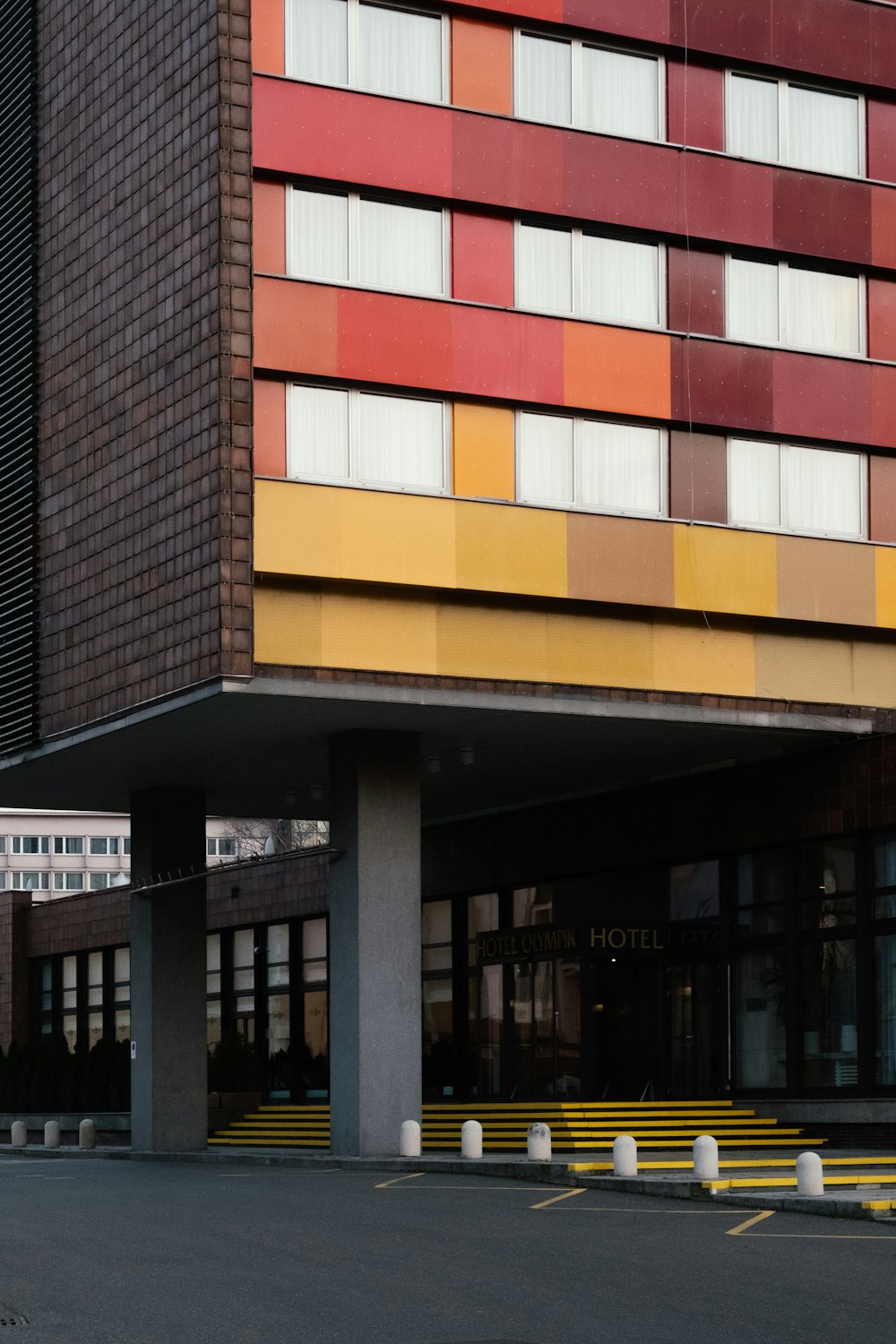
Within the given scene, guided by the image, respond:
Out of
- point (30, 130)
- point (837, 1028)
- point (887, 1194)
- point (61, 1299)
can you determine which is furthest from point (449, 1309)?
point (30, 130)

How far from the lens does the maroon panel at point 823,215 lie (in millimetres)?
30922

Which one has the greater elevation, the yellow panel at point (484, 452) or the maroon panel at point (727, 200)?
the maroon panel at point (727, 200)

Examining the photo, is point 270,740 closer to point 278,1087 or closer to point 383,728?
point 383,728

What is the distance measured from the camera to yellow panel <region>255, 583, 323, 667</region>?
88.1ft

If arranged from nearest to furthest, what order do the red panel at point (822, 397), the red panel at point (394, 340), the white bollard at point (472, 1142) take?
the white bollard at point (472, 1142)
the red panel at point (394, 340)
the red panel at point (822, 397)

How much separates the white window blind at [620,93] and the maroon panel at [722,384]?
3.28 meters

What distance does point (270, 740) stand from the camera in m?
30.5

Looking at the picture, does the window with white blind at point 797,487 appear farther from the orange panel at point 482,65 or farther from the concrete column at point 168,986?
the concrete column at point 168,986

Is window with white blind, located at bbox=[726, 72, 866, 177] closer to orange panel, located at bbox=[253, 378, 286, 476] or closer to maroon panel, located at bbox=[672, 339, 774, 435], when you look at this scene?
maroon panel, located at bbox=[672, 339, 774, 435]

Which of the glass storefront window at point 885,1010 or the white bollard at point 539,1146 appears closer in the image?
the white bollard at point 539,1146

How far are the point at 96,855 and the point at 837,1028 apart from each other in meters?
114

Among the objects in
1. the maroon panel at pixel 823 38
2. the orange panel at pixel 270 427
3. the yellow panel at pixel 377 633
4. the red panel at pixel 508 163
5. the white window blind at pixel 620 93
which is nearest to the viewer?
the orange panel at pixel 270 427

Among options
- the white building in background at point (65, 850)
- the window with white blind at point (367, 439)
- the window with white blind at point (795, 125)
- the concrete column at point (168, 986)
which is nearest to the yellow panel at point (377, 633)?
the window with white blind at point (367, 439)

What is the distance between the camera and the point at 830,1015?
31172 mm
